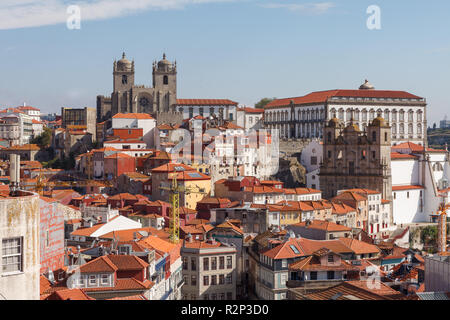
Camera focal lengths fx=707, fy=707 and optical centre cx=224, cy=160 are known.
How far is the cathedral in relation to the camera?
248 feet

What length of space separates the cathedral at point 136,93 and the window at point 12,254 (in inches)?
2672

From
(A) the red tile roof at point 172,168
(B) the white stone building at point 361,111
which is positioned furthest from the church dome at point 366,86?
(A) the red tile roof at point 172,168

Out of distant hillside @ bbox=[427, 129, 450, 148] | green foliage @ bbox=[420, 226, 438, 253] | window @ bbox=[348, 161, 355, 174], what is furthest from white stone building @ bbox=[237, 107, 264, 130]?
distant hillside @ bbox=[427, 129, 450, 148]

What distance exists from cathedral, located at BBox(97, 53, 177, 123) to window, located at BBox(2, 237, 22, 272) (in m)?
67.9

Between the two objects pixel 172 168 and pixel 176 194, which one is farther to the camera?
pixel 172 168

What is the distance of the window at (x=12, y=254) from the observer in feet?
24.0

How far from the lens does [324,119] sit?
75.8 m

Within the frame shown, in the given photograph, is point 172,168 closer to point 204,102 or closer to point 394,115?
point 204,102

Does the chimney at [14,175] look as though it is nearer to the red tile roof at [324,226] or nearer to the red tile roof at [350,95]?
the red tile roof at [324,226]

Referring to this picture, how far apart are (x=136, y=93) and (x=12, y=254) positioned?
Result: 6962 cm

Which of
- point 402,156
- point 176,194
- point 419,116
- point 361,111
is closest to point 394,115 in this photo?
point 419,116

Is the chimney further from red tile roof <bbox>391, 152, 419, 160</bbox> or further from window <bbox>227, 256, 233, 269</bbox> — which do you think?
red tile roof <bbox>391, 152, 419, 160</bbox>

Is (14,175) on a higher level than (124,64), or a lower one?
lower

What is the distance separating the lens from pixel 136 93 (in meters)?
76.1
